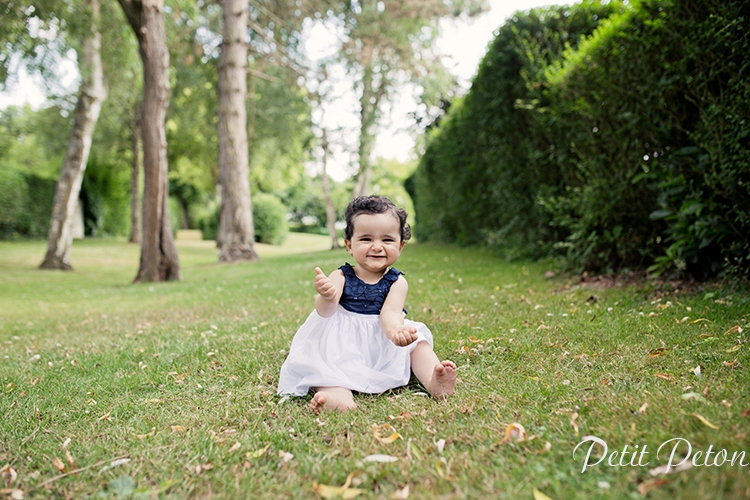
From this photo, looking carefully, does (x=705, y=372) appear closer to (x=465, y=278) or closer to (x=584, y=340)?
(x=584, y=340)

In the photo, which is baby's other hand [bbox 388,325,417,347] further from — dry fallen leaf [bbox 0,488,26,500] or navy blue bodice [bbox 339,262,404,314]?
dry fallen leaf [bbox 0,488,26,500]

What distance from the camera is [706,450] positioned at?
1.55 m

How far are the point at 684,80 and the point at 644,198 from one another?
125cm

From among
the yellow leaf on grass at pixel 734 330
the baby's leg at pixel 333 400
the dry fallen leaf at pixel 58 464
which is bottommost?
the dry fallen leaf at pixel 58 464

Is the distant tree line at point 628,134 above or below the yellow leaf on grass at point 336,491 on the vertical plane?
above

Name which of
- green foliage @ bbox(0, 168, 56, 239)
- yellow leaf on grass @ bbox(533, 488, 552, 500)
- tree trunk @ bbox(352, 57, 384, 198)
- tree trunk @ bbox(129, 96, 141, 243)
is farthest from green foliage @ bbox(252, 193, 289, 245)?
yellow leaf on grass @ bbox(533, 488, 552, 500)

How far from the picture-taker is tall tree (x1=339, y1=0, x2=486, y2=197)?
49.5 ft

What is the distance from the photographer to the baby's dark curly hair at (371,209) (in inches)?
107

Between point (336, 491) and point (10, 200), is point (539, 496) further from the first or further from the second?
point (10, 200)

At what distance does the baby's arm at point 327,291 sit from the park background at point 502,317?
532mm

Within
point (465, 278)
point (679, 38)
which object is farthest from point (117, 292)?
point (679, 38)

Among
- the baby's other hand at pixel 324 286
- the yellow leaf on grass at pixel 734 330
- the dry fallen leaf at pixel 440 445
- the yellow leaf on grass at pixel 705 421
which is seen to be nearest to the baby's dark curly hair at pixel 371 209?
the baby's other hand at pixel 324 286

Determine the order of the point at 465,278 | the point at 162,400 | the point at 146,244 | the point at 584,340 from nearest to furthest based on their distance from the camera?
the point at 162,400 < the point at 584,340 < the point at 465,278 < the point at 146,244

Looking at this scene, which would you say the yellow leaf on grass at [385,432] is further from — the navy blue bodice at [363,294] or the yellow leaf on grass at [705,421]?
the yellow leaf on grass at [705,421]
